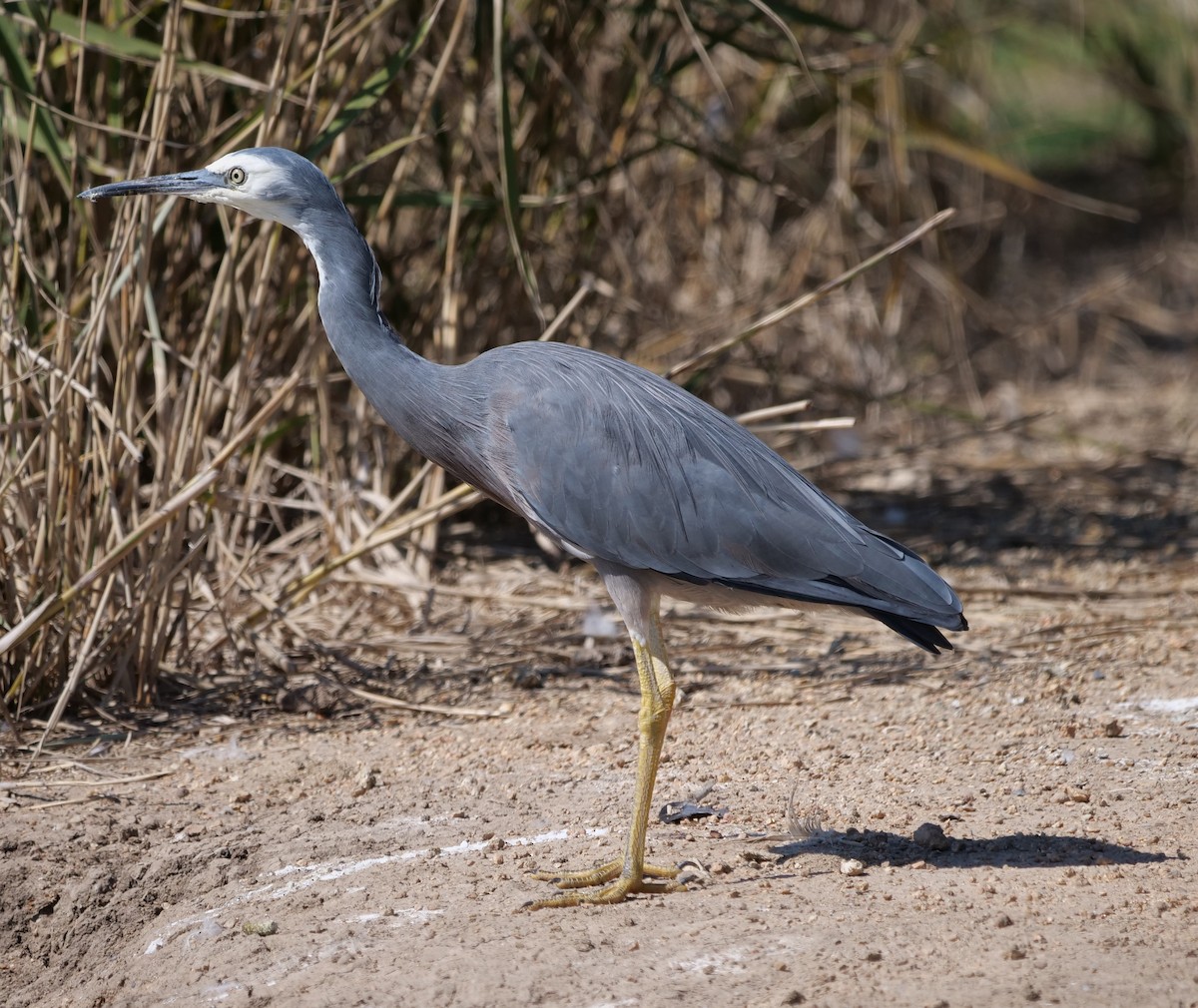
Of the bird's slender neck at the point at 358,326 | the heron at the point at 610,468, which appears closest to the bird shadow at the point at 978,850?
the heron at the point at 610,468

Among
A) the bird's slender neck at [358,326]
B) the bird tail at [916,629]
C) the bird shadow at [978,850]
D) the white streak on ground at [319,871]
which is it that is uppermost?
the bird's slender neck at [358,326]

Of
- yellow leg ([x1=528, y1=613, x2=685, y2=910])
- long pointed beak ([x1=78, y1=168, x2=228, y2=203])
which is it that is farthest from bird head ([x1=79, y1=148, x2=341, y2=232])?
yellow leg ([x1=528, y1=613, x2=685, y2=910])

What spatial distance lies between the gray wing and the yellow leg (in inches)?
10.0

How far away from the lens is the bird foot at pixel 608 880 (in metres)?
→ 3.53

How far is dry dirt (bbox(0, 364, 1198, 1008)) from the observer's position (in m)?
3.16

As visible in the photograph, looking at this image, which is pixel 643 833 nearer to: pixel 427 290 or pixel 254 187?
pixel 254 187

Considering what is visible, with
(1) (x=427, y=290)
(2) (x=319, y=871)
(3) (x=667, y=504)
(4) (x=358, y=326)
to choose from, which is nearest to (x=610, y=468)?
(3) (x=667, y=504)

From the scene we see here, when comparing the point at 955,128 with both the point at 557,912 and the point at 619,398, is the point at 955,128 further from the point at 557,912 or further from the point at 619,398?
the point at 557,912

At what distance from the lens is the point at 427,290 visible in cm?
603

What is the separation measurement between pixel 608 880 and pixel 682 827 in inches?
15.1

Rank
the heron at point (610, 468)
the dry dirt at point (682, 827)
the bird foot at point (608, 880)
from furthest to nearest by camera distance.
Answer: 1. the heron at point (610, 468)
2. the bird foot at point (608, 880)
3. the dry dirt at point (682, 827)

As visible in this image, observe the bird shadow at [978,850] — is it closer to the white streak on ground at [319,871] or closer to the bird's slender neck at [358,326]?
the white streak on ground at [319,871]

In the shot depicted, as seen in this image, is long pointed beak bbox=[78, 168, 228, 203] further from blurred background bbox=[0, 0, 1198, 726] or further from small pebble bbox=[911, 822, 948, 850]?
small pebble bbox=[911, 822, 948, 850]

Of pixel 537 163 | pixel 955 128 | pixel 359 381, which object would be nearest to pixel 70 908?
pixel 359 381
